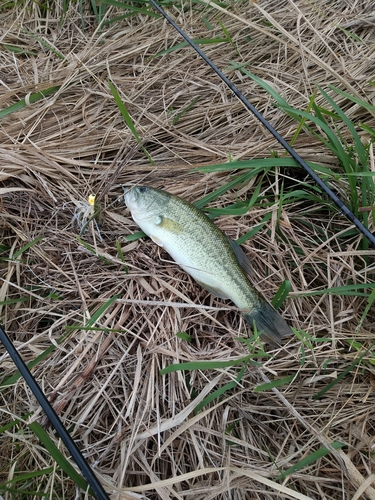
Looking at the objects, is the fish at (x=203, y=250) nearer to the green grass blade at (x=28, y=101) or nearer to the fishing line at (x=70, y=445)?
the fishing line at (x=70, y=445)

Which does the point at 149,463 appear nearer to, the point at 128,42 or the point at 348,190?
the point at 348,190

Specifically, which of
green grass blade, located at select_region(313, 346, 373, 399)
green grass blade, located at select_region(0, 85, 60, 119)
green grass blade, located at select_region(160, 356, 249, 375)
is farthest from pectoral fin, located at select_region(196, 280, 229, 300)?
green grass blade, located at select_region(0, 85, 60, 119)

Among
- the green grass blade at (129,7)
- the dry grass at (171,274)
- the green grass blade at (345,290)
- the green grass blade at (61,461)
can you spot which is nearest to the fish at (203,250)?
the dry grass at (171,274)

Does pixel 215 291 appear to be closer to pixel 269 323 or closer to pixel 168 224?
pixel 269 323

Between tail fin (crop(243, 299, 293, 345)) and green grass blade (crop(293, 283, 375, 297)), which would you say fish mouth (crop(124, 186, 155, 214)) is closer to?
tail fin (crop(243, 299, 293, 345))

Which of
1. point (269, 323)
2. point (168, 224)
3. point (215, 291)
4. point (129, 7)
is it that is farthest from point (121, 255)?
point (129, 7)

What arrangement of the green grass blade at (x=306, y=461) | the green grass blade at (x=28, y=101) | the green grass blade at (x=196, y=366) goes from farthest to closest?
the green grass blade at (x=28, y=101) < the green grass blade at (x=196, y=366) < the green grass blade at (x=306, y=461)
